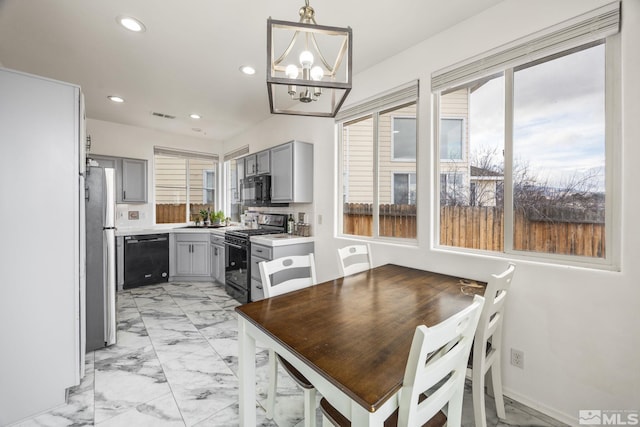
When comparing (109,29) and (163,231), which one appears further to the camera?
(163,231)

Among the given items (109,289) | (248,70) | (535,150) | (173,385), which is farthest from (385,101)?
(109,289)

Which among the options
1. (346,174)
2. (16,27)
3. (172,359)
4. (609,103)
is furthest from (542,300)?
(16,27)

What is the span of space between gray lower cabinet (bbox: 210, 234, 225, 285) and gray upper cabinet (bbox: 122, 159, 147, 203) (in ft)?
4.89

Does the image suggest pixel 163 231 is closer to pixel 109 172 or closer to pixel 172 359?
pixel 109 172

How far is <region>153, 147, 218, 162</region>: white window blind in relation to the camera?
206 inches

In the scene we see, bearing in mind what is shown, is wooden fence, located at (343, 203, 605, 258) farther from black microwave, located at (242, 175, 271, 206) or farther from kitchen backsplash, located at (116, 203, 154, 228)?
kitchen backsplash, located at (116, 203, 154, 228)

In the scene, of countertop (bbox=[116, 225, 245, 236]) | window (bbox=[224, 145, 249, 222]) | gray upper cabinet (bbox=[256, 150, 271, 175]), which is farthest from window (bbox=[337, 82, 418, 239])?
window (bbox=[224, 145, 249, 222])

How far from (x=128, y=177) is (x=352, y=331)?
511 cm

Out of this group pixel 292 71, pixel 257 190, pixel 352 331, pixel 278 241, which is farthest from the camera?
pixel 257 190

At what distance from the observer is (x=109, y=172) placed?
2.54 m

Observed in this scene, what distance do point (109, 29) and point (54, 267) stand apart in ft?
6.33

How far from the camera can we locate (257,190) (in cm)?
414

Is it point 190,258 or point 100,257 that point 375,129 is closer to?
point 100,257

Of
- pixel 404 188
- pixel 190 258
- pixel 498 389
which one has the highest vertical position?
pixel 404 188
